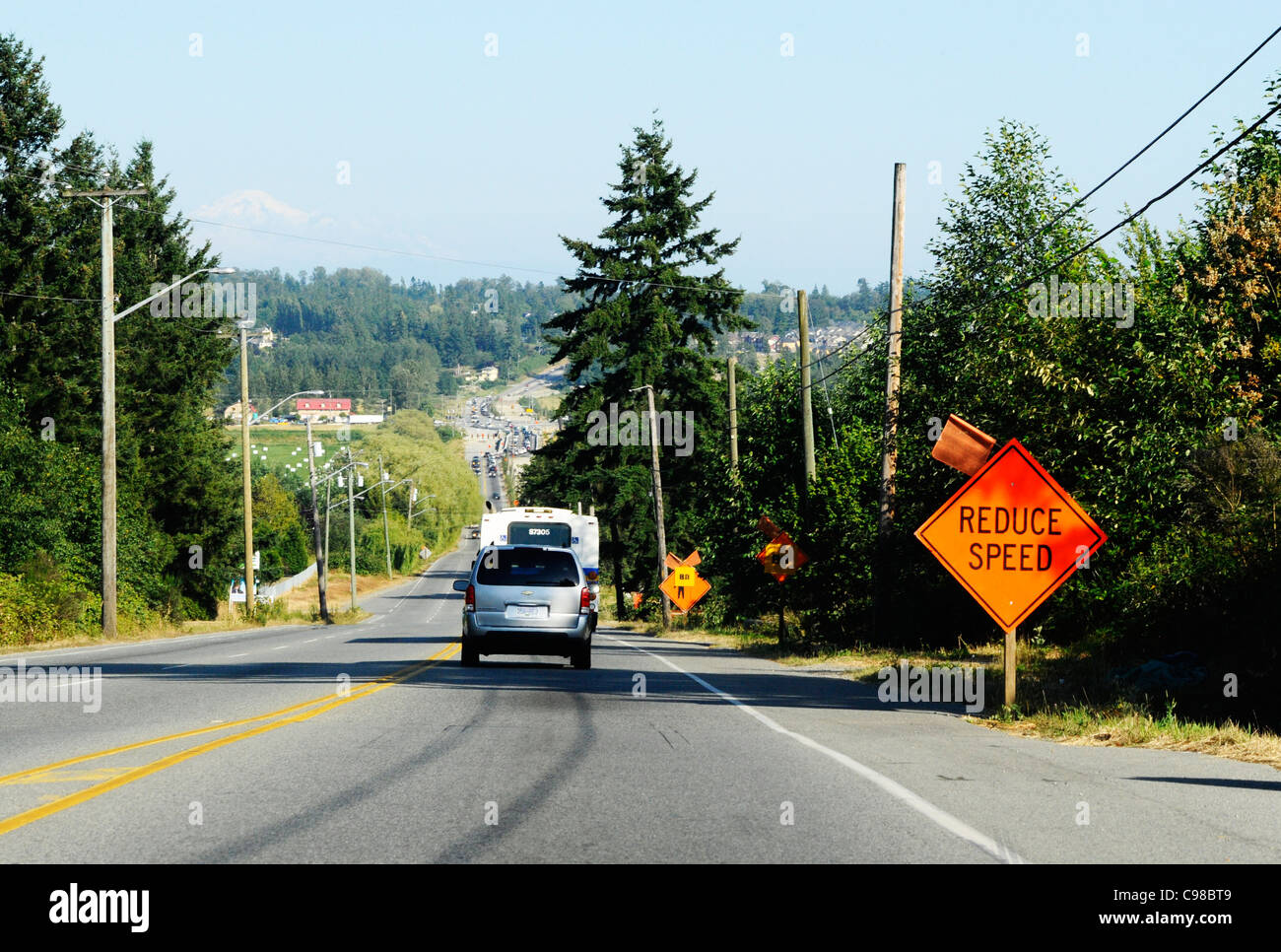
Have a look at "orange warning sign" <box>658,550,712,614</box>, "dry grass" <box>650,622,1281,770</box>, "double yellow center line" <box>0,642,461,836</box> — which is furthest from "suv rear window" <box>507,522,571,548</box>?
"double yellow center line" <box>0,642,461,836</box>

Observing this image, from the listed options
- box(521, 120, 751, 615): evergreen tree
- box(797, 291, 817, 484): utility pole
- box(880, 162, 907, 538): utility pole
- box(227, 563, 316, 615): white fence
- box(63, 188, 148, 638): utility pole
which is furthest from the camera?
box(227, 563, 316, 615): white fence

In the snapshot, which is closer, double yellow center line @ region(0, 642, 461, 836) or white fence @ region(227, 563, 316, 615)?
double yellow center line @ region(0, 642, 461, 836)

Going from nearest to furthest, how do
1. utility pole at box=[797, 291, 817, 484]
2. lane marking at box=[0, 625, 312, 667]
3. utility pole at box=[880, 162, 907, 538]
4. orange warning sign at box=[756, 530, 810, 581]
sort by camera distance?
lane marking at box=[0, 625, 312, 667]
utility pole at box=[880, 162, 907, 538]
orange warning sign at box=[756, 530, 810, 581]
utility pole at box=[797, 291, 817, 484]

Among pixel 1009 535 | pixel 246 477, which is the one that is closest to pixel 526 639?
pixel 1009 535

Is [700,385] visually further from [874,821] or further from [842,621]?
[874,821]

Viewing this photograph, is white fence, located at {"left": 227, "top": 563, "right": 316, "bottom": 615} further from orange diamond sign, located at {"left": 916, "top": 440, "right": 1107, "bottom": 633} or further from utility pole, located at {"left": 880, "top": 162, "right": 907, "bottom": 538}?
orange diamond sign, located at {"left": 916, "top": 440, "right": 1107, "bottom": 633}

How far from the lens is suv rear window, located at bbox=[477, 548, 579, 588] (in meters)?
21.9

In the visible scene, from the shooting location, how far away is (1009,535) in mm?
15617

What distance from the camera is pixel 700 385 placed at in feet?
217

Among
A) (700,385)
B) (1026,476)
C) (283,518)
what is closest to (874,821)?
(1026,476)

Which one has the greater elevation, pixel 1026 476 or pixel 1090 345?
pixel 1090 345

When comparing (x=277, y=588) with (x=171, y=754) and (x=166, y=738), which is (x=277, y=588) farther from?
(x=171, y=754)

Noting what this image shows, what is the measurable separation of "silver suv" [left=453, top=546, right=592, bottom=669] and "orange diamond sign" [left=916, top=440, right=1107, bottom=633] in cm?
769
